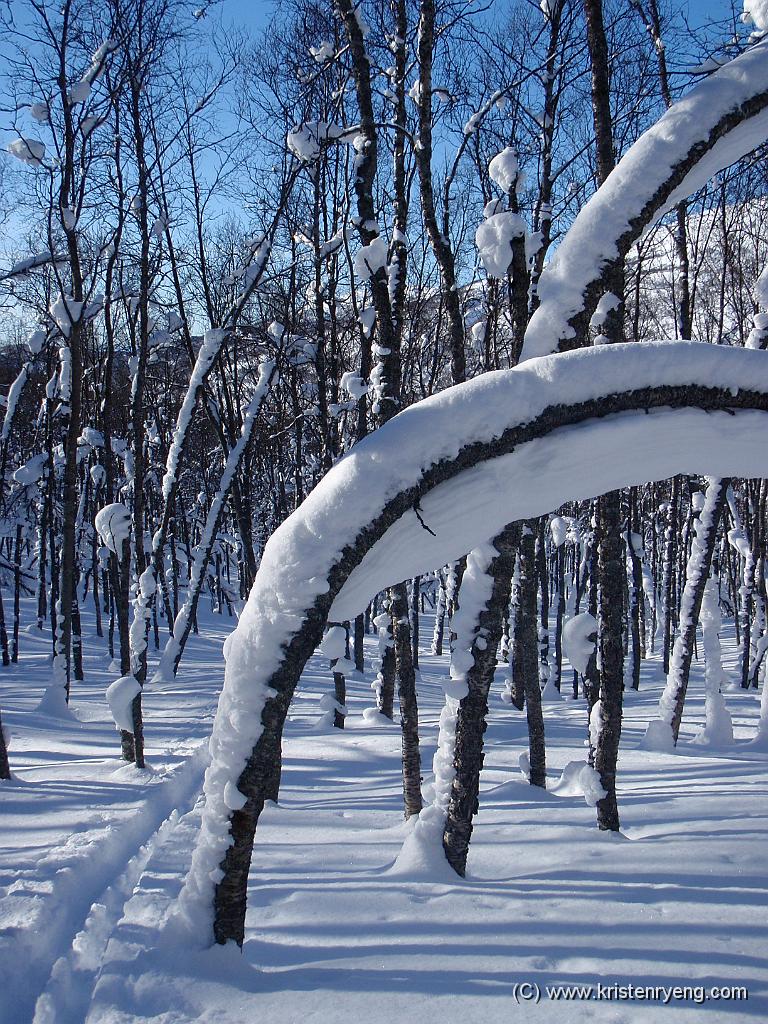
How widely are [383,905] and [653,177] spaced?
14.2 ft

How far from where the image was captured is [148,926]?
4.23 m

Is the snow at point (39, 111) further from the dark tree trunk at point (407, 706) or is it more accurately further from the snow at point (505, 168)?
the dark tree trunk at point (407, 706)

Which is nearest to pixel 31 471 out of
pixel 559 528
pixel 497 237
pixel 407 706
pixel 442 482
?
pixel 407 706

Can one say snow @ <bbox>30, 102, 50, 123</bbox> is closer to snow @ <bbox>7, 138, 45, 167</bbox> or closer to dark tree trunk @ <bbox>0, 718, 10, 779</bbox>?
snow @ <bbox>7, 138, 45, 167</bbox>

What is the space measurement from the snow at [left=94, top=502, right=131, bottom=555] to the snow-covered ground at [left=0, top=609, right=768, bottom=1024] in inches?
108

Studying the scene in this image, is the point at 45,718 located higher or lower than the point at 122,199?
lower

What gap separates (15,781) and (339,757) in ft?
13.3

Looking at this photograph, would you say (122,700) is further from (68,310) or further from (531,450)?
(531,450)

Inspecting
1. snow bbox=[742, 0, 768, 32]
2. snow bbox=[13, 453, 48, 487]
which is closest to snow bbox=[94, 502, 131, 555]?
snow bbox=[742, 0, 768, 32]

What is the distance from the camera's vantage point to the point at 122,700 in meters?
7.57

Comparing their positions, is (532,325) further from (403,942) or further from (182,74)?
(182,74)

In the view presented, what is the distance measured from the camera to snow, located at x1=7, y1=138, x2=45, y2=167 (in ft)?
25.9

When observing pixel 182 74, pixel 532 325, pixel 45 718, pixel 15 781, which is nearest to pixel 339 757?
pixel 15 781

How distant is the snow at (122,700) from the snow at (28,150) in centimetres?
613
